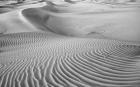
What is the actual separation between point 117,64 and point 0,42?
6.87 meters

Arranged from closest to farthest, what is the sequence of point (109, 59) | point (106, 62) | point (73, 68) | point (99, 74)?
point (99, 74) → point (73, 68) → point (106, 62) → point (109, 59)

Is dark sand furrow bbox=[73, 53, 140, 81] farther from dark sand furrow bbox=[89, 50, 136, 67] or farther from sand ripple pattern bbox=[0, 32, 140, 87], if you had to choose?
dark sand furrow bbox=[89, 50, 136, 67]

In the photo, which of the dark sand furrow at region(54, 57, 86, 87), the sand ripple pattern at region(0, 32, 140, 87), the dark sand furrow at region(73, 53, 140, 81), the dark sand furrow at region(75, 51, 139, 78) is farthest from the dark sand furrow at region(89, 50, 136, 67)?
the dark sand furrow at region(54, 57, 86, 87)

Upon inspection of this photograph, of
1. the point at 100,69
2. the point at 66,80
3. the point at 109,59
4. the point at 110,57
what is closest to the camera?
the point at 66,80

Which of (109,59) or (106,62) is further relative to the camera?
(109,59)

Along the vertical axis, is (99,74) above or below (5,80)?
above

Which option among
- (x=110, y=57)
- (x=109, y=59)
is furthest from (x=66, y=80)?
(x=110, y=57)

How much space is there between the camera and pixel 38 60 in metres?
5.66

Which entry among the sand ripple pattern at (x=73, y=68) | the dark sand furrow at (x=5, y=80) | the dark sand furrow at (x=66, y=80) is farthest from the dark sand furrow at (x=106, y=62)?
the dark sand furrow at (x=5, y=80)

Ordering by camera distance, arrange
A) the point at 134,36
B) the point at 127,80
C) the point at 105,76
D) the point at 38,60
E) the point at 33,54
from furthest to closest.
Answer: the point at 134,36, the point at 33,54, the point at 38,60, the point at 105,76, the point at 127,80

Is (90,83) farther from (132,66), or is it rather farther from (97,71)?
(132,66)

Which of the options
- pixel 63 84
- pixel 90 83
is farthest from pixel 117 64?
pixel 63 84

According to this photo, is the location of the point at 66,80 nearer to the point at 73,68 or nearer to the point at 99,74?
the point at 73,68

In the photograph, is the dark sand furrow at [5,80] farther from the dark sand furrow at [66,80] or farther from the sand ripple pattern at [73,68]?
the dark sand furrow at [66,80]
